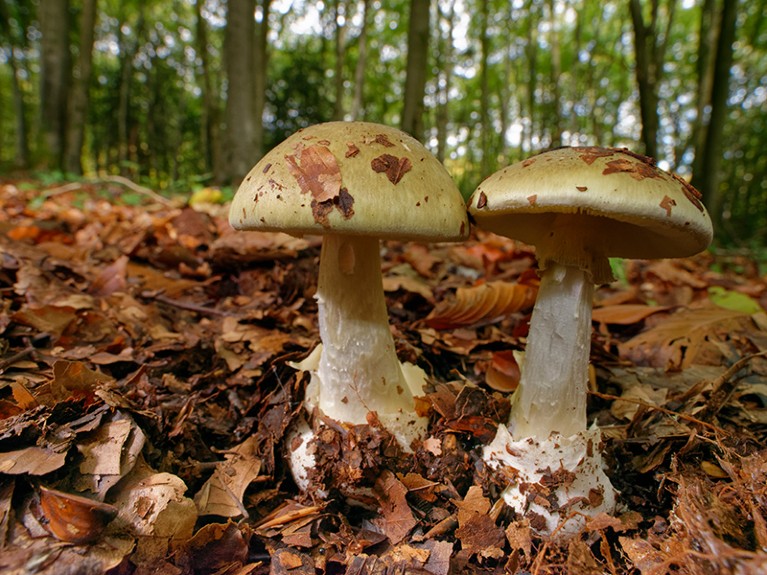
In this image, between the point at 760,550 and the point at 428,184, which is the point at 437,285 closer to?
the point at 428,184

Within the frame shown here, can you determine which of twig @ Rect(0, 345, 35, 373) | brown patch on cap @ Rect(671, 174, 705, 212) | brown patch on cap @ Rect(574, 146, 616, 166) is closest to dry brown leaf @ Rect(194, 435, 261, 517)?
twig @ Rect(0, 345, 35, 373)

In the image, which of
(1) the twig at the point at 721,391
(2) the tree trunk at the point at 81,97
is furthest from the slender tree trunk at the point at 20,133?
(1) the twig at the point at 721,391

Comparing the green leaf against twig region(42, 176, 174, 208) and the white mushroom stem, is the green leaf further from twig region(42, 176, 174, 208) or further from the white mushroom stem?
twig region(42, 176, 174, 208)

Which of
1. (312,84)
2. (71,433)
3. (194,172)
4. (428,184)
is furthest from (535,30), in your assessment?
(194,172)

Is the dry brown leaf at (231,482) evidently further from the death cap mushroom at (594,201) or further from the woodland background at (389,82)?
the woodland background at (389,82)

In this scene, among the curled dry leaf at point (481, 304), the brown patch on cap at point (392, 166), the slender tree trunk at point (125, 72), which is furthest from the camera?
the slender tree trunk at point (125, 72)
